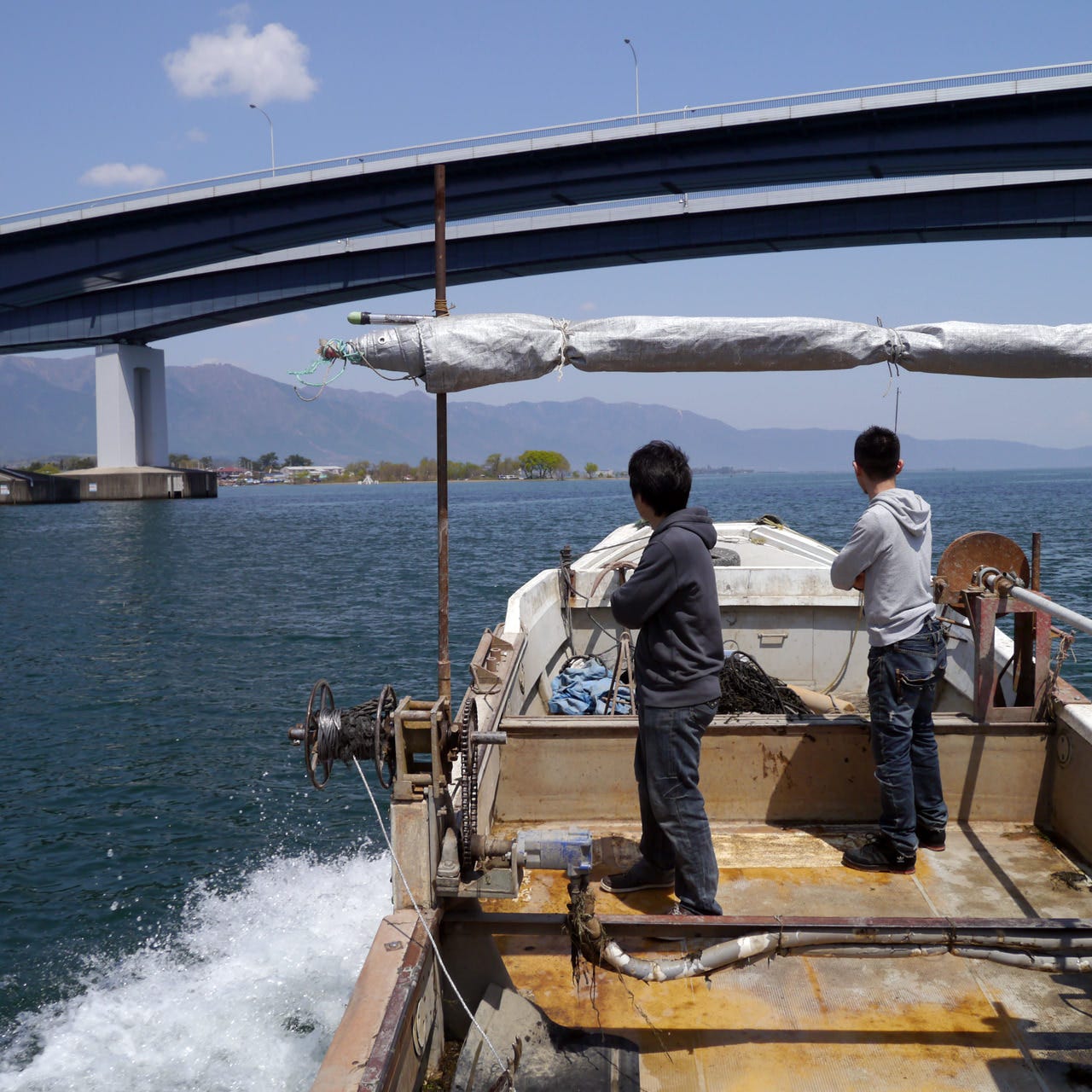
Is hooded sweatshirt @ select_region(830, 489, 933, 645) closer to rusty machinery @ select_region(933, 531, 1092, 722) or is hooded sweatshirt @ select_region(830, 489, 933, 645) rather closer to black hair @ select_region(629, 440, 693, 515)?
rusty machinery @ select_region(933, 531, 1092, 722)

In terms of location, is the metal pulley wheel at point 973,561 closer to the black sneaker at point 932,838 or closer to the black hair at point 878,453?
the black hair at point 878,453

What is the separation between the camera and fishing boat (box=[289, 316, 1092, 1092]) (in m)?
3.15

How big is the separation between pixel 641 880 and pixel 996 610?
2.29 metres

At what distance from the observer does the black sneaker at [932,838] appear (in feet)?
15.3

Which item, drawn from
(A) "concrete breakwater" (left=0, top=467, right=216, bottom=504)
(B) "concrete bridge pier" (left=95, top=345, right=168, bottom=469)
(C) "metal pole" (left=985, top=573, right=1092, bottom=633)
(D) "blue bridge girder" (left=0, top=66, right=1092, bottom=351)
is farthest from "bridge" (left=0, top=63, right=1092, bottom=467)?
(C) "metal pole" (left=985, top=573, right=1092, bottom=633)

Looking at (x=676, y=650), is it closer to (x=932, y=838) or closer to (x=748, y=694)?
(x=932, y=838)

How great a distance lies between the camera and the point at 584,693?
6.99 m

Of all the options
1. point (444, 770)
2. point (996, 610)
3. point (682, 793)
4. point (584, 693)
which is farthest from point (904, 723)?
point (584, 693)

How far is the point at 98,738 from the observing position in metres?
12.3

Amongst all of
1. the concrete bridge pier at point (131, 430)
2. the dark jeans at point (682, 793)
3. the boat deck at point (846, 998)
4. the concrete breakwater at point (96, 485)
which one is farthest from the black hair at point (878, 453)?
the concrete breakwater at point (96, 485)

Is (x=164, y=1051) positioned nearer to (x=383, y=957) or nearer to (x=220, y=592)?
(x=383, y=957)

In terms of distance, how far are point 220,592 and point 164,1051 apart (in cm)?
2122

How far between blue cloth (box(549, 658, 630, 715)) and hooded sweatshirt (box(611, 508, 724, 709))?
122 inches

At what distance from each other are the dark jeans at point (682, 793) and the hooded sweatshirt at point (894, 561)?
1.04 metres
